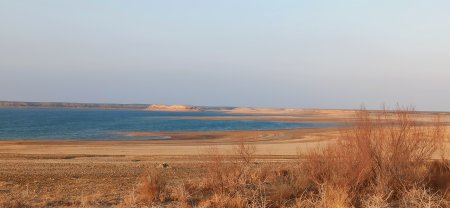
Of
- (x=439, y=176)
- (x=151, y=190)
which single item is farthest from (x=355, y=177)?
(x=151, y=190)

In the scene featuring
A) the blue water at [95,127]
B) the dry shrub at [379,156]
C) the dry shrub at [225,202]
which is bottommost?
the blue water at [95,127]

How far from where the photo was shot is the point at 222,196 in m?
11.1

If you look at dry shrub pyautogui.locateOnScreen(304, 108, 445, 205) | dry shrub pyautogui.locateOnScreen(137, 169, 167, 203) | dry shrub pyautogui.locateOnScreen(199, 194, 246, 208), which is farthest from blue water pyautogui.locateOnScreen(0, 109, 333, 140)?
dry shrub pyautogui.locateOnScreen(199, 194, 246, 208)

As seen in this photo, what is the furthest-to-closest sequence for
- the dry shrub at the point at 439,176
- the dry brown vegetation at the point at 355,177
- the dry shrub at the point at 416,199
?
the dry shrub at the point at 439,176 → the dry brown vegetation at the point at 355,177 → the dry shrub at the point at 416,199

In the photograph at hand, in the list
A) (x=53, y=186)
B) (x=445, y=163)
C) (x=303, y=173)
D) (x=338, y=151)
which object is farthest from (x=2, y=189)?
(x=445, y=163)

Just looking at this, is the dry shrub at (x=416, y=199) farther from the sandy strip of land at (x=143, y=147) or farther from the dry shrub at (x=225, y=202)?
the sandy strip of land at (x=143, y=147)

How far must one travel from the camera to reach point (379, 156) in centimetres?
1240

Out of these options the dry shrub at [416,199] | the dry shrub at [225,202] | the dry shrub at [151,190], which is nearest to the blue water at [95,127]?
the dry shrub at [151,190]

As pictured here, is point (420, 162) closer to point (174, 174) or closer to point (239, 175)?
point (239, 175)

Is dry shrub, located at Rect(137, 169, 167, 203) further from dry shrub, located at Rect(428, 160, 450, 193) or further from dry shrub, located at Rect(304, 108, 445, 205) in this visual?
dry shrub, located at Rect(428, 160, 450, 193)

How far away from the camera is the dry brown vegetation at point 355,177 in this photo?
1120 centimetres

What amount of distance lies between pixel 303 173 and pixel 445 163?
488 cm

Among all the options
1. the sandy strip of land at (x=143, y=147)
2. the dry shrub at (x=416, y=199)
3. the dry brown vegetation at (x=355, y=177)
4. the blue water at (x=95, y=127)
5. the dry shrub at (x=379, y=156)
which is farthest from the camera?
the blue water at (x=95, y=127)

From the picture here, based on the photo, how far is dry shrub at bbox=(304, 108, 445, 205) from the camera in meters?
11.8
